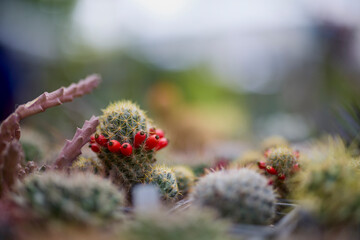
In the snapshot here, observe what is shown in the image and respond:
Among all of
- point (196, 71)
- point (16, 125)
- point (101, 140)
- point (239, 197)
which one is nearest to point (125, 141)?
point (101, 140)

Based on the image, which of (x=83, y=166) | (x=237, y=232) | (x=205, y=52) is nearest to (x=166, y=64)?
(x=205, y=52)

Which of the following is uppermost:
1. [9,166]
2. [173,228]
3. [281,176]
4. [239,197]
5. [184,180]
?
[184,180]

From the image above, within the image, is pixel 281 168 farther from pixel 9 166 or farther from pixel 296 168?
pixel 9 166

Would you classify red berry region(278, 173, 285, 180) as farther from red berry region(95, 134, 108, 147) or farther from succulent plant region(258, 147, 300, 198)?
red berry region(95, 134, 108, 147)

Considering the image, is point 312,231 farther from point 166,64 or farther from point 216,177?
point 166,64

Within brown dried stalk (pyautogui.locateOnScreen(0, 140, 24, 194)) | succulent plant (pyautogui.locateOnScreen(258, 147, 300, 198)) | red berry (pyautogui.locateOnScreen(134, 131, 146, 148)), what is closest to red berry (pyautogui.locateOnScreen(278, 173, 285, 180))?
succulent plant (pyautogui.locateOnScreen(258, 147, 300, 198))
